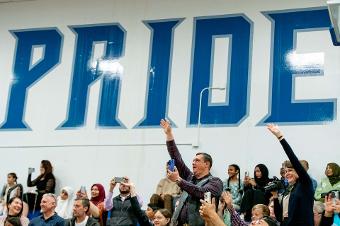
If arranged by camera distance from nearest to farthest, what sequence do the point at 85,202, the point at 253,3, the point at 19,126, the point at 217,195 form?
the point at 217,195
the point at 85,202
the point at 253,3
the point at 19,126

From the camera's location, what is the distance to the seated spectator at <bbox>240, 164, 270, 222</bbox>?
27.1ft

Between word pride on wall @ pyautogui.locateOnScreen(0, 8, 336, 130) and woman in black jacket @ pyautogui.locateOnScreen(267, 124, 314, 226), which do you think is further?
word pride on wall @ pyautogui.locateOnScreen(0, 8, 336, 130)

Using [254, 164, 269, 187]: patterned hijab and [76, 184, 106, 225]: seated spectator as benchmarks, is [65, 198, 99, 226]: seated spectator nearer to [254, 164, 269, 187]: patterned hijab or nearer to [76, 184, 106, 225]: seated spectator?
[76, 184, 106, 225]: seated spectator

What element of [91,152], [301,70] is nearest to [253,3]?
[301,70]

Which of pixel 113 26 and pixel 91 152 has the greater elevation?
pixel 113 26

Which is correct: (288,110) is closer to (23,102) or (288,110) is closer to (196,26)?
(196,26)

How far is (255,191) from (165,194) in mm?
1400

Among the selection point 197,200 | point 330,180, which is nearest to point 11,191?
point 330,180

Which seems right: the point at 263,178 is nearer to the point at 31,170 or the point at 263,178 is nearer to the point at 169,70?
the point at 169,70

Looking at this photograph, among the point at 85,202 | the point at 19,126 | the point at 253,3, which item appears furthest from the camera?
the point at 19,126

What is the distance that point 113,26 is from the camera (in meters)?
11.4

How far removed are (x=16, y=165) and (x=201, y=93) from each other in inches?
143

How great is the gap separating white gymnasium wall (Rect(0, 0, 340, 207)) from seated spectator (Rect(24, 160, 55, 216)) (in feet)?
0.77

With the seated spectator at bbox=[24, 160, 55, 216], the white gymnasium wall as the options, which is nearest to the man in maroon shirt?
the white gymnasium wall
